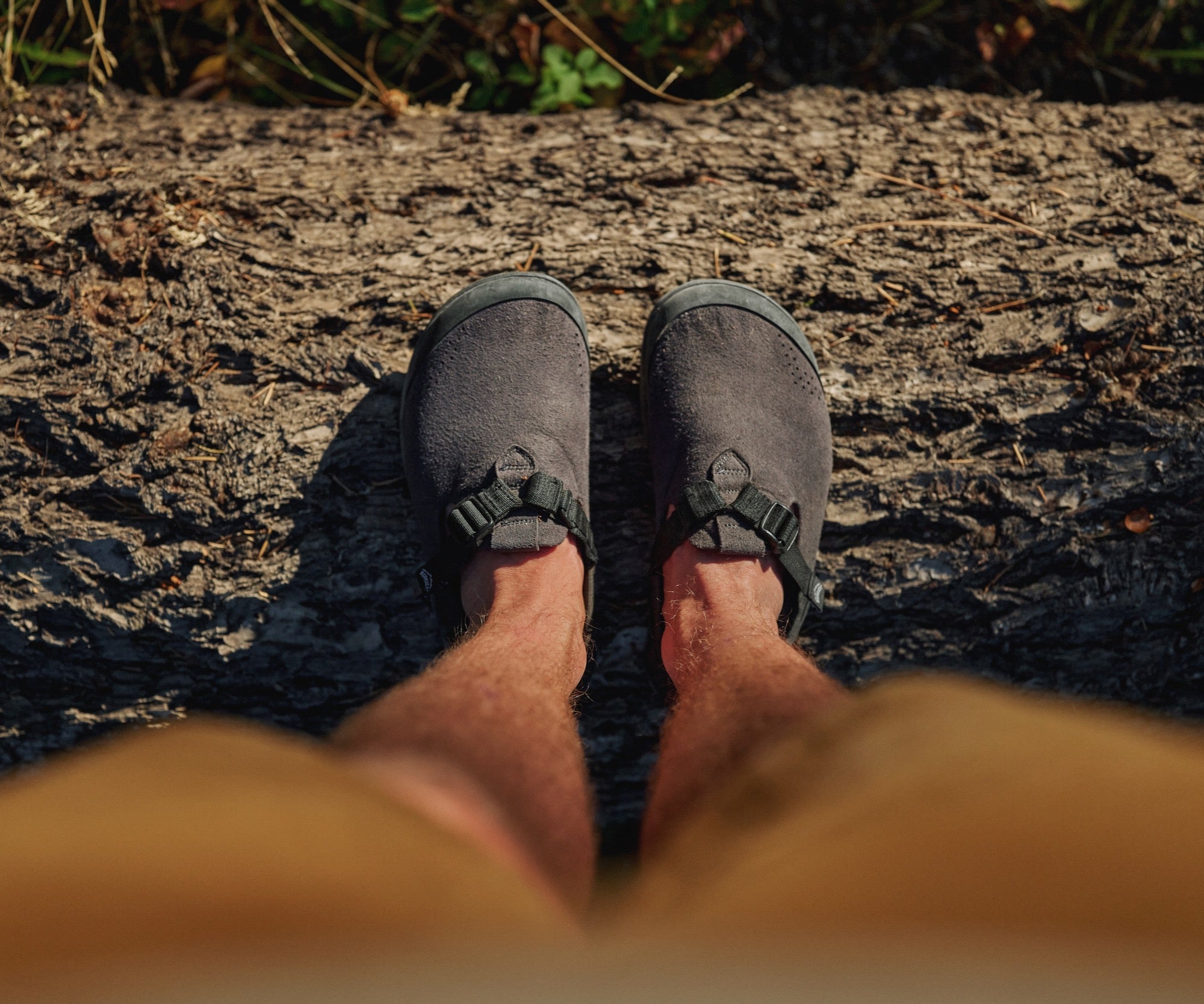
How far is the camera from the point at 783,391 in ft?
5.45

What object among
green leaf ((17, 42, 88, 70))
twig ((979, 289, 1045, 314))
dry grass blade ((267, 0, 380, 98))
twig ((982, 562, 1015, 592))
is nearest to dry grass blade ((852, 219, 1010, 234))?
twig ((979, 289, 1045, 314))

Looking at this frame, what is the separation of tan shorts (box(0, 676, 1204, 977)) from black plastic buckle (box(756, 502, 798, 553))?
89 cm

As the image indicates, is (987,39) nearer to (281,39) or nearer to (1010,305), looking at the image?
(1010,305)

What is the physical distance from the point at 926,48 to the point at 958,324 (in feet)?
3.94

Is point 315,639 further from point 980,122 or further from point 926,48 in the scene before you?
point 926,48

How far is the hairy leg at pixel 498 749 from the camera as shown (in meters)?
0.69

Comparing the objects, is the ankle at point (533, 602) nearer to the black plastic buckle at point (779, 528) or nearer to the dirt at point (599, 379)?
the dirt at point (599, 379)

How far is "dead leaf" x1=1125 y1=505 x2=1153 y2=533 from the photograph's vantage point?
150 centimetres

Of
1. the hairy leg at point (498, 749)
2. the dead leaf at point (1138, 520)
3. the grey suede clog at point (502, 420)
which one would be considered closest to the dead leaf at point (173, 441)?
the grey suede clog at point (502, 420)

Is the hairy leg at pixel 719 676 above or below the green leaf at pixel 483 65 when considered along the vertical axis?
below

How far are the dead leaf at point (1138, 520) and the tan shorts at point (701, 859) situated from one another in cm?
103

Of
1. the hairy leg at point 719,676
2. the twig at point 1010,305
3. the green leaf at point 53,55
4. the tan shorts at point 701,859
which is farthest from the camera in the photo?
the green leaf at point 53,55

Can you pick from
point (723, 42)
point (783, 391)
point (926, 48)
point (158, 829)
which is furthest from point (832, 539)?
point (926, 48)

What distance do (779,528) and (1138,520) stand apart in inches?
28.2
